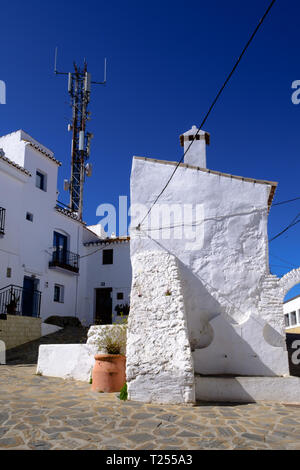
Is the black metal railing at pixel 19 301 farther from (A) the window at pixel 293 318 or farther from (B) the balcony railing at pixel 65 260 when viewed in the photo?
(A) the window at pixel 293 318

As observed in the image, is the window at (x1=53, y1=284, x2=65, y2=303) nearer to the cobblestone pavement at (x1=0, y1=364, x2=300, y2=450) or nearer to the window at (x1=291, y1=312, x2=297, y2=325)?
the cobblestone pavement at (x1=0, y1=364, x2=300, y2=450)

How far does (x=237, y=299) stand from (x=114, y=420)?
3728 millimetres

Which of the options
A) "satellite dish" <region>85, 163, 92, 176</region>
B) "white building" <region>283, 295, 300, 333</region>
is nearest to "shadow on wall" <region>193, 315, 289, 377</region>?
"satellite dish" <region>85, 163, 92, 176</region>

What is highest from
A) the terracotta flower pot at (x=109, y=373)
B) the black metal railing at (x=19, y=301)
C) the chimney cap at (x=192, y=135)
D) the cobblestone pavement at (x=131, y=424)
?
the chimney cap at (x=192, y=135)

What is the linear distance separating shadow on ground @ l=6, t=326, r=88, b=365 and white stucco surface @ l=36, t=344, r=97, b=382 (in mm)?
2254

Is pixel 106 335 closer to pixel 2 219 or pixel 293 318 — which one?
pixel 2 219

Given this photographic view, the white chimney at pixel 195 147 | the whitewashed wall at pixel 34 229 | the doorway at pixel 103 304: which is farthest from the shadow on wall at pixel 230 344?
the doorway at pixel 103 304

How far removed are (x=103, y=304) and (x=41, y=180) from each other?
7.55m

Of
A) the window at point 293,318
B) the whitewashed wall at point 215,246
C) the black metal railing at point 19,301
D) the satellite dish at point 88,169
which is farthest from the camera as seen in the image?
the window at point 293,318

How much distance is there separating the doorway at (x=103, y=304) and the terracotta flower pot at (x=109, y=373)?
13.4 m

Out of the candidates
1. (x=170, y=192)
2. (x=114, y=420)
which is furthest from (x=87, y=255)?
(x=114, y=420)

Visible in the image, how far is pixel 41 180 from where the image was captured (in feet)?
59.6

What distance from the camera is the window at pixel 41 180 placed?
17.8 metres
